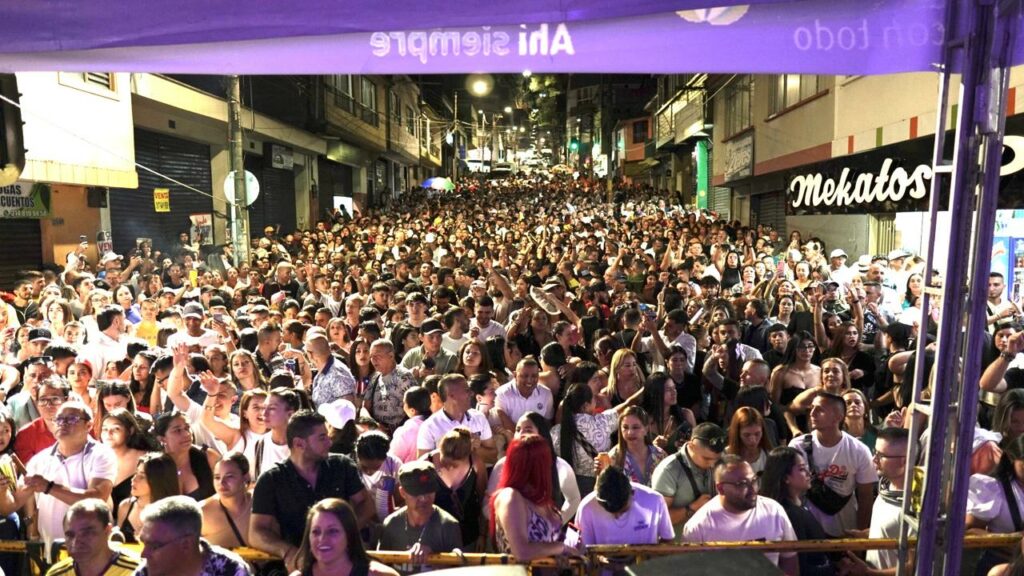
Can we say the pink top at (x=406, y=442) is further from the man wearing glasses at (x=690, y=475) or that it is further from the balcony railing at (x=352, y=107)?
the balcony railing at (x=352, y=107)

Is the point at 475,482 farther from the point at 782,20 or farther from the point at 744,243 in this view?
the point at 744,243

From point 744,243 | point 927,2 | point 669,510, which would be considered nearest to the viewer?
point 927,2

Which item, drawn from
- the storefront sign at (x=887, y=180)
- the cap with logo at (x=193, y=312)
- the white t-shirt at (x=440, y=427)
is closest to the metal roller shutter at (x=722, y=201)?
the storefront sign at (x=887, y=180)

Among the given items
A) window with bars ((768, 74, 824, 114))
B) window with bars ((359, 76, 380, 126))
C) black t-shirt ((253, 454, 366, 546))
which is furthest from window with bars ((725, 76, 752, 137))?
black t-shirt ((253, 454, 366, 546))

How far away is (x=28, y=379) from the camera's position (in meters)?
6.82

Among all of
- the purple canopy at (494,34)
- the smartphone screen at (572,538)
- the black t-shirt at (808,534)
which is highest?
the purple canopy at (494,34)

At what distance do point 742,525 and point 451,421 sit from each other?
7.57ft

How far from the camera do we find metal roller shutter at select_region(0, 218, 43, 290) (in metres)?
15.2

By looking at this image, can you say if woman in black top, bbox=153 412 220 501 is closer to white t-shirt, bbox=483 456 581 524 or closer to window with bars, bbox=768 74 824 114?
white t-shirt, bbox=483 456 581 524

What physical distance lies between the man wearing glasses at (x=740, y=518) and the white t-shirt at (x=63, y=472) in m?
3.61

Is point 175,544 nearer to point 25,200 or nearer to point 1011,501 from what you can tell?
point 1011,501

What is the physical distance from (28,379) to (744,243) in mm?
13563

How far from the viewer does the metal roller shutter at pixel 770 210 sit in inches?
891

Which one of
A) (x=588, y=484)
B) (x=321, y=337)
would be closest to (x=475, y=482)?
(x=588, y=484)
